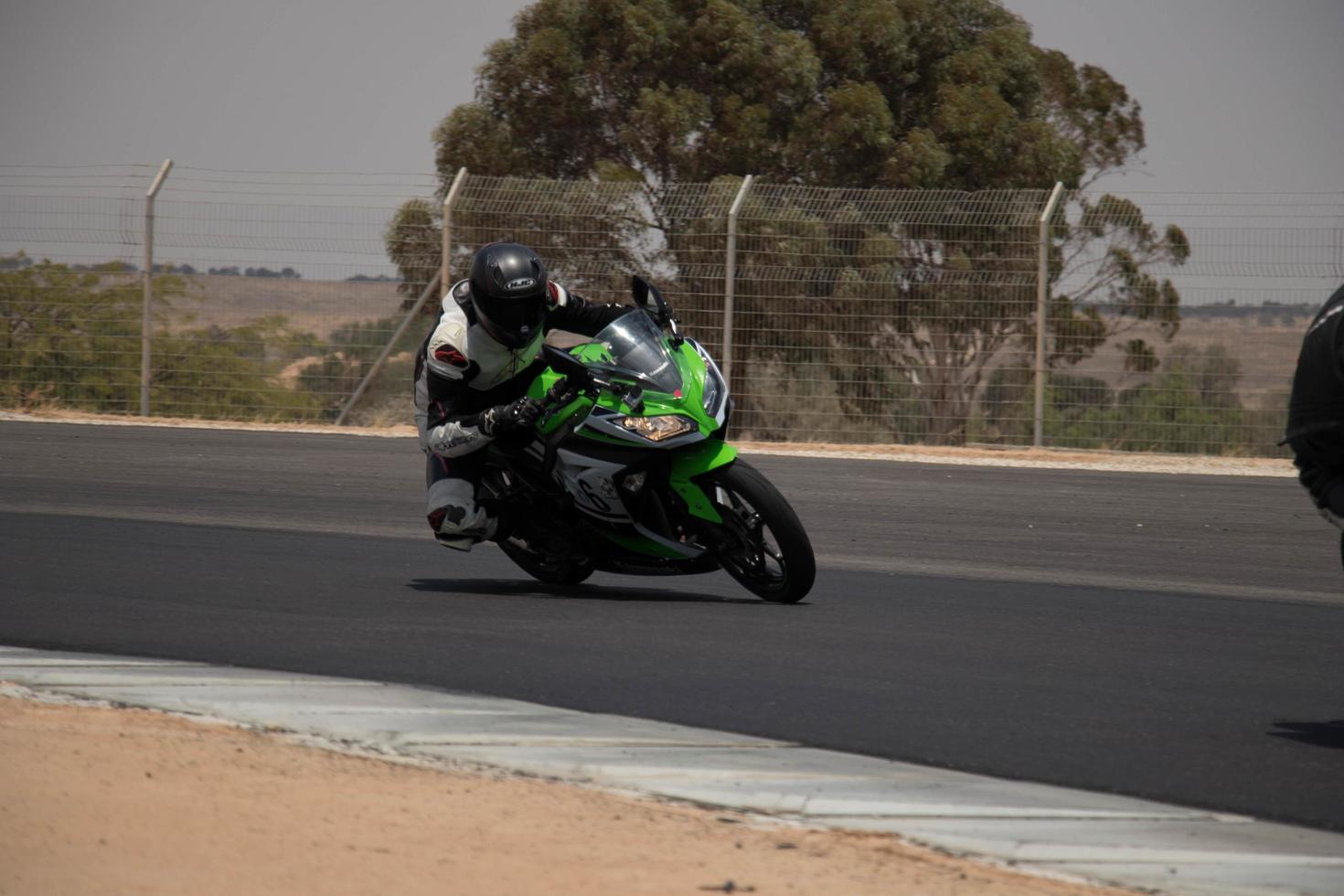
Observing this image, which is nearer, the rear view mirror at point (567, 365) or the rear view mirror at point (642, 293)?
the rear view mirror at point (567, 365)

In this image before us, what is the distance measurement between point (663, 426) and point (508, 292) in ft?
3.04

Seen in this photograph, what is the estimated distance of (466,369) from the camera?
25.4ft

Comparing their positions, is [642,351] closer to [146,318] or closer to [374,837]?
[374,837]

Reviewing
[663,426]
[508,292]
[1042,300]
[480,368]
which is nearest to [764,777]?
[663,426]

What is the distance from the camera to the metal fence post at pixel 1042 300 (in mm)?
18156

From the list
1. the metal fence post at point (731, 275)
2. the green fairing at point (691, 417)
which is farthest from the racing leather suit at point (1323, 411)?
the metal fence post at point (731, 275)

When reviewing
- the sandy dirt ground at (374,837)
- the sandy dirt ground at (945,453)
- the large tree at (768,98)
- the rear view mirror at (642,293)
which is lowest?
the sandy dirt ground at (374,837)

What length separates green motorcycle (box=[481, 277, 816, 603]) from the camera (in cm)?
738

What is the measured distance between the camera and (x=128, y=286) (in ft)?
69.4

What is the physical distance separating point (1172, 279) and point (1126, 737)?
539 inches

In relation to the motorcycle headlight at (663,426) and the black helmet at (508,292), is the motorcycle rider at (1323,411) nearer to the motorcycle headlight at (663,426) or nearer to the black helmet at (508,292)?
the motorcycle headlight at (663,426)

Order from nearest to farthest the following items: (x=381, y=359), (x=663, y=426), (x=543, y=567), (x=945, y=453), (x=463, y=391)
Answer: (x=663, y=426) < (x=463, y=391) < (x=543, y=567) < (x=945, y=453) < (x=381, y=359)

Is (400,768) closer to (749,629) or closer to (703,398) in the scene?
(749,629)

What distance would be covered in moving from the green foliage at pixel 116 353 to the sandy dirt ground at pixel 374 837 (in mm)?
16479
